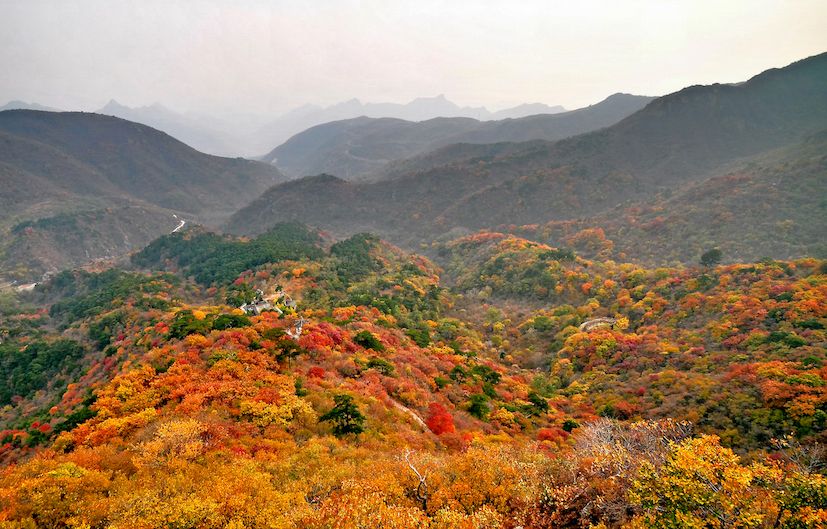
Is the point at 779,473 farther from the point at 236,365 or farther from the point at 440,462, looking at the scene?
the point at 236,365

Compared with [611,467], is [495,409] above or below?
below

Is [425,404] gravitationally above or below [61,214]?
below

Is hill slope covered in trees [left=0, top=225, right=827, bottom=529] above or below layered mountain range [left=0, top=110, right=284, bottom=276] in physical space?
below

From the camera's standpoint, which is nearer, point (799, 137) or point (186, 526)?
point (186, 526)

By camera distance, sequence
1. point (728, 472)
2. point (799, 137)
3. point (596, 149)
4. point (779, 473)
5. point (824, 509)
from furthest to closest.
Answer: point (596, 149), point (799, 137), point (779, 473), point (728, 472), point (824, 509)

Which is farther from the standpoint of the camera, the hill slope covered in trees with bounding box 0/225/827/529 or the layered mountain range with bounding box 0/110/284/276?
the layered mountain range with bounding box 0/110/284/276

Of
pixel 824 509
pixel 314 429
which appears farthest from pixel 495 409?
pixel 824 509

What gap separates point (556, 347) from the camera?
1917 inches

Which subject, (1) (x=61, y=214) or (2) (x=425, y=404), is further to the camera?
(1) (x=61, y=214)

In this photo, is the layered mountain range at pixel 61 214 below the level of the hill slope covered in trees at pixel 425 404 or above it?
above

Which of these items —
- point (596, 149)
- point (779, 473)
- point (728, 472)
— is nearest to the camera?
point (728, 472)

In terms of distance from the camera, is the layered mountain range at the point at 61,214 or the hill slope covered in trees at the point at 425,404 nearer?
the hill slope covered in trees at the point at 425,404

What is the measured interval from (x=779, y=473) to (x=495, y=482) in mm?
8117

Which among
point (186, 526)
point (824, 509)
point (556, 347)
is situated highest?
point (186, 526)
